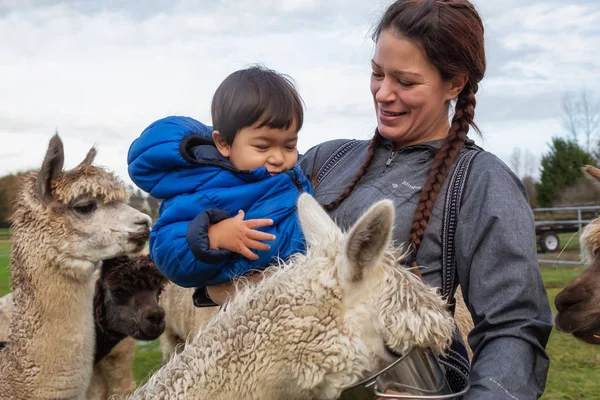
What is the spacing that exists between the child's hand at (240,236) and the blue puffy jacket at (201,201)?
36 millimetres

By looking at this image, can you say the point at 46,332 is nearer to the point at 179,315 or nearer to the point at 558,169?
the point at 179,315

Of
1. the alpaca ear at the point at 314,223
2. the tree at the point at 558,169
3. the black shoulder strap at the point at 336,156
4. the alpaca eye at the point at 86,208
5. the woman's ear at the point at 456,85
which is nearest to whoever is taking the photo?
the alpaca ear at the point at 314,223

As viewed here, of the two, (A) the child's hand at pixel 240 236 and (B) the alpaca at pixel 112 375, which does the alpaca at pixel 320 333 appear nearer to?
(A) the child's hand at pixel 240 236

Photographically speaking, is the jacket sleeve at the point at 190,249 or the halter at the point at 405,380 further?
the jacket sleeve at the point at 190,249

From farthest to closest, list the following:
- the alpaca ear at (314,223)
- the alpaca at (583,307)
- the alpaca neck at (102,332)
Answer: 1. the alpaca neck at (102,332)
2. the alpaca at (583,307)
3. the alpaca ear at (314,223)

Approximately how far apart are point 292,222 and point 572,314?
200 cm

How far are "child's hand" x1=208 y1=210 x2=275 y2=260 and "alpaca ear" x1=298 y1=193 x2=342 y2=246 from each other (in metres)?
0.22

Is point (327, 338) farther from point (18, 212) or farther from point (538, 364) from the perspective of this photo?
point (18, 212)

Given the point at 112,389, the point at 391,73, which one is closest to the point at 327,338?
the point at 391,73

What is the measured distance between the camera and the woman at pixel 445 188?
75.0 inches

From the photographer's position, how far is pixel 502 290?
1.94 metres

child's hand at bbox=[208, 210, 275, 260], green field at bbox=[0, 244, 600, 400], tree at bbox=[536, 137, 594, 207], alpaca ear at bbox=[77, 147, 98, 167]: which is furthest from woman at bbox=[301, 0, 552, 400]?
tree at bbox=[536, 137, 594, 207]

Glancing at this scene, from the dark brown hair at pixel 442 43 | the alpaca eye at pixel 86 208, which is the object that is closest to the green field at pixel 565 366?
the alpaca eye at pixel 86 208

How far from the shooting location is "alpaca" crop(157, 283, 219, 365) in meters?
6.76
